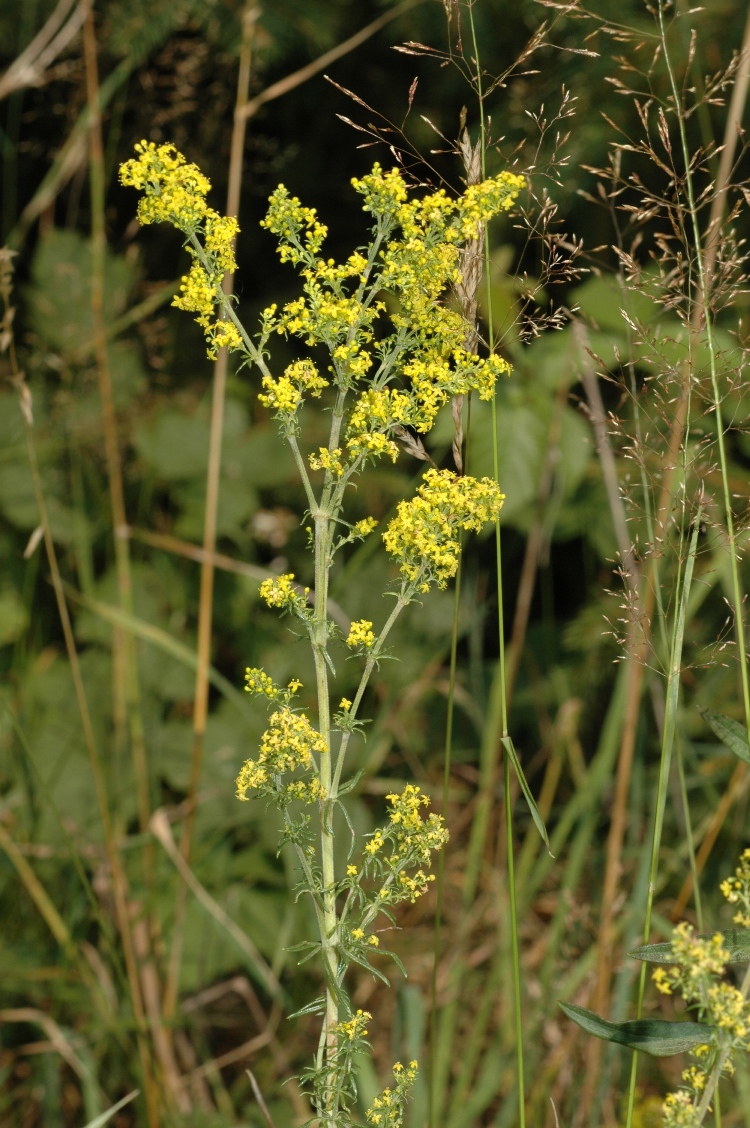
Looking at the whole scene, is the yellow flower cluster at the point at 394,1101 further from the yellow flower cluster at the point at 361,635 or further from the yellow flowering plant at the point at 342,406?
the yellow flower cluster at the point at 361,635

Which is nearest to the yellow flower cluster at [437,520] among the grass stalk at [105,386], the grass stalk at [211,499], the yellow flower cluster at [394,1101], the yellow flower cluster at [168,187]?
the yellow flower cluster at [168,187]

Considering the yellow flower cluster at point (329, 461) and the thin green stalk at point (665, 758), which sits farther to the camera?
the thin green stalk at point (665, 758)

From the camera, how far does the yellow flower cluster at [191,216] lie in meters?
0.77

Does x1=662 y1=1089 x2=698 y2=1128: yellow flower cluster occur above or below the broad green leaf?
below

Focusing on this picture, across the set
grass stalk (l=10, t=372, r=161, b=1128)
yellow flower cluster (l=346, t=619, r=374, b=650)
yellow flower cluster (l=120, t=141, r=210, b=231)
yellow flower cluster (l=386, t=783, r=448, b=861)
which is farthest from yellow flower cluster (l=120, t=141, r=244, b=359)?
grass stalk (l=10, t=372, r=161, b=1128)

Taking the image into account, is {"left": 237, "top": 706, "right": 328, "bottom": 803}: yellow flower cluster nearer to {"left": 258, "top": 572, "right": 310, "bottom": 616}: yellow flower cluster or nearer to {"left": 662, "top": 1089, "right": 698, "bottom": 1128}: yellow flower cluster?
{"left": 258, "top": 572, "right": 310, "bottom": 616}: yellow flower cluster

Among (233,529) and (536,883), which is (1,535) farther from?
(536,883)

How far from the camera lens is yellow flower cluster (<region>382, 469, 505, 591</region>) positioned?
2.59 ft

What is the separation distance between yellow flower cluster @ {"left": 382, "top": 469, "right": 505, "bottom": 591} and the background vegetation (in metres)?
1.01

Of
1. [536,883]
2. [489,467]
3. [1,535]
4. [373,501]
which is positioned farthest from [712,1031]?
[1,535]

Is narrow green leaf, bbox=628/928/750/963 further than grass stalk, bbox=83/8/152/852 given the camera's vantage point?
No

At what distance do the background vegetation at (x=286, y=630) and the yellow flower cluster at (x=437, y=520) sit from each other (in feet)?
3.30

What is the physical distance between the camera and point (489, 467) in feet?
7.48

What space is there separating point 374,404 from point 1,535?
2559 millimetres
